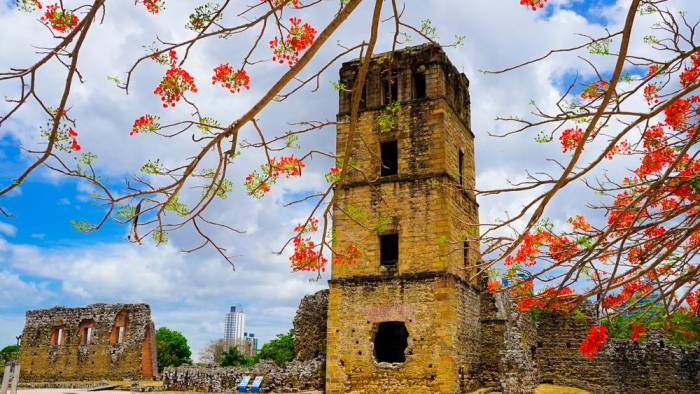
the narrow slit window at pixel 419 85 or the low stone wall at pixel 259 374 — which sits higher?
the narrow slit window at pixel 419 85

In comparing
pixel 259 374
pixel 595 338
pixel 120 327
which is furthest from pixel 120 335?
pixel 595 338

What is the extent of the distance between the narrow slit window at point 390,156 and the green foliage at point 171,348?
25.8m

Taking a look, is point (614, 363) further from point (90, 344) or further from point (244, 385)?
point (90, 344)

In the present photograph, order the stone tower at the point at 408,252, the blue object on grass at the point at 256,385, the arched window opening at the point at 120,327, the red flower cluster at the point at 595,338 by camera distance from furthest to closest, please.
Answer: the arched window opening at the point at 120,327 < the blue object on grass at the point at 256,385 < the stone tower at the point at 408,252 < the red flower cluster at the point at 595,338

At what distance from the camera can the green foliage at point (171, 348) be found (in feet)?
125

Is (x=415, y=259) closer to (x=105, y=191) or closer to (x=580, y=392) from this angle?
(x=580, y=392)

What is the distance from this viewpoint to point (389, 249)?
16375mm

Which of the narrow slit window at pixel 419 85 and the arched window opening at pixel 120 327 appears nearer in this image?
the narrow slit window at pixel 419 85

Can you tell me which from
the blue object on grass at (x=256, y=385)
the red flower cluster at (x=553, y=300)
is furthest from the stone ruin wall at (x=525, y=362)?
the red flower cluster at (x=553, y=300)

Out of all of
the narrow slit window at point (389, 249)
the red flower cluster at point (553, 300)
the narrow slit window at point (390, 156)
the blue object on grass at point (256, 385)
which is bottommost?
the blue object on grass at point (256, 385)

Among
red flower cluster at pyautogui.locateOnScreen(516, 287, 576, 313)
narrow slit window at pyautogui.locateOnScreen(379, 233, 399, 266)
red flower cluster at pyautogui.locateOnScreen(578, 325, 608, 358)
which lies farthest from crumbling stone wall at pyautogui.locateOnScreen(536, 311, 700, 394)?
red flower cluster at pyautogui.locateOnScreen(578, 325, 608, 358)

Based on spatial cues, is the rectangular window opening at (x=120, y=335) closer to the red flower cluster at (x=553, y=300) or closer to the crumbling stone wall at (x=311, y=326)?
the crumbling stone wall at (x=311, y=326)

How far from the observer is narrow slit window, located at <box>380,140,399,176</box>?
16.5 metres

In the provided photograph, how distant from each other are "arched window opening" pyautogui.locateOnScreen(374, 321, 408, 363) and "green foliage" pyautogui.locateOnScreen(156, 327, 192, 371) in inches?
919
